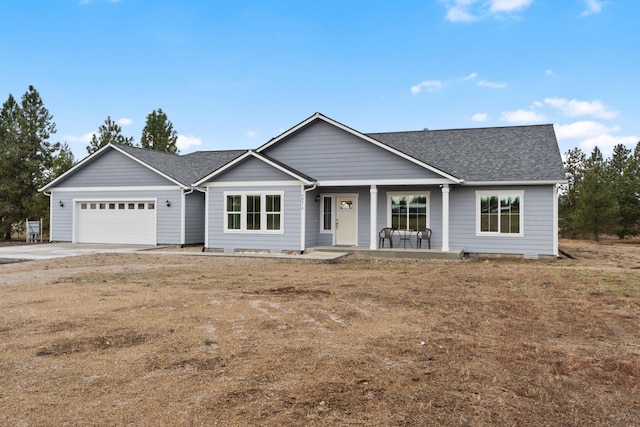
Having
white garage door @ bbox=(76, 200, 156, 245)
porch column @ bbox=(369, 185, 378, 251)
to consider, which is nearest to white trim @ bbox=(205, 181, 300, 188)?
porch column @ bbox=(369, 185, 378, 251)

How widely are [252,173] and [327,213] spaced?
136 inches

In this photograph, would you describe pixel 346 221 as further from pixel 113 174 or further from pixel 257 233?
pixel 113 174

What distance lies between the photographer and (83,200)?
Answer: 21.9 m

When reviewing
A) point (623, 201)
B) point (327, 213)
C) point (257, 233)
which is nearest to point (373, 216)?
point (327, 213)

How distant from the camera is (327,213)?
18391mm

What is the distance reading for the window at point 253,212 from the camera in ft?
56.5

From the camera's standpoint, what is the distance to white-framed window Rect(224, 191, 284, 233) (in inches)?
678

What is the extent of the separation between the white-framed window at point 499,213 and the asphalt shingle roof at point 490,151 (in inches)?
27.0

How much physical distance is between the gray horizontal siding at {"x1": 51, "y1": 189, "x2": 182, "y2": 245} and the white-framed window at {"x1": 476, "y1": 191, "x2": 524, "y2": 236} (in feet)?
42.3

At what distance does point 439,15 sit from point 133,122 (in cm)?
2631

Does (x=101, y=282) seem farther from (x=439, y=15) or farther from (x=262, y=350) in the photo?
(x=439, y=15)

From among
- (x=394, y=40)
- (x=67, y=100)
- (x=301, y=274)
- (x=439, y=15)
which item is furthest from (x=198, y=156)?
(x=301, y=274)

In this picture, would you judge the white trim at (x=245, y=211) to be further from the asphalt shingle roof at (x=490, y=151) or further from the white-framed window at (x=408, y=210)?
the asphalt shingle roof at (x=490, y=151)

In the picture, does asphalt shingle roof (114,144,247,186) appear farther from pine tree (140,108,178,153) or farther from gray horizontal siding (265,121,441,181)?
pine tree (140,108,178,153)
